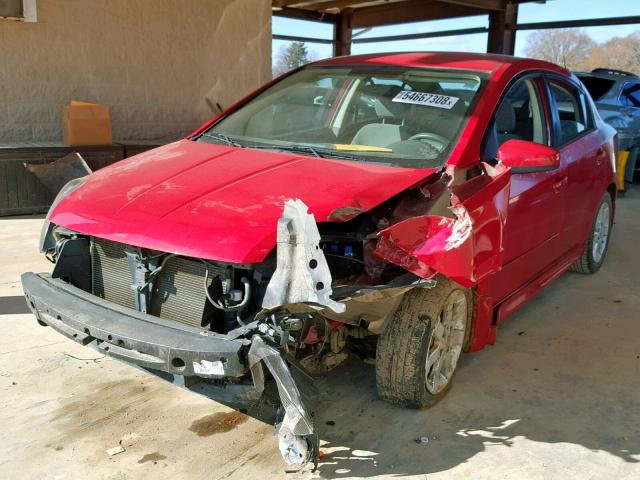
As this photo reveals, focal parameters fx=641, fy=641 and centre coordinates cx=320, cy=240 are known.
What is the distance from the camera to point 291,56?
21.2 m

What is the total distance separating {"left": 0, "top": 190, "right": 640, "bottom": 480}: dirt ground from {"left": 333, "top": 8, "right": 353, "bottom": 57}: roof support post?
1566 centimetres

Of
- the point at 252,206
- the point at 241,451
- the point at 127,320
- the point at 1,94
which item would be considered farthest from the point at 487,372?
the point at 1,94

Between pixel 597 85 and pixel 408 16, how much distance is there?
7.62m

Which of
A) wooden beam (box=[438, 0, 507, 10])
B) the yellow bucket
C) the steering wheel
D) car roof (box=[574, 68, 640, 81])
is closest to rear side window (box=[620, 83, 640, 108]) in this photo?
car roof (box=[574, 68, 640, 81])

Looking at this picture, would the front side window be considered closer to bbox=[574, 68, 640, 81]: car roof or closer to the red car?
the red car

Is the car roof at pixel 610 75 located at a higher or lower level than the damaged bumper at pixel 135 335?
higher

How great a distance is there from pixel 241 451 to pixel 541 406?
158cm

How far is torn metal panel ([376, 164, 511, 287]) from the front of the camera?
2641mm

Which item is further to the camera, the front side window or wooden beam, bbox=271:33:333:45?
wooden beam, bbox=271:33:333:45

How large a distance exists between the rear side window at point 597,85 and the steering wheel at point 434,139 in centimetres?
785

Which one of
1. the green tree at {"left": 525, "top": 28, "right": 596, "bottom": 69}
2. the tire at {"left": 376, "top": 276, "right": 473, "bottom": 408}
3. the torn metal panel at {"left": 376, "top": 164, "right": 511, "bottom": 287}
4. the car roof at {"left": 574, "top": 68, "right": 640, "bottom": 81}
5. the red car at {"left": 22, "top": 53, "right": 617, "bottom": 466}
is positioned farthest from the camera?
the green tree at {"left": 525, "top": 28, "right": 596, "bottom": 69}

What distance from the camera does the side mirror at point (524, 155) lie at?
3289 mm

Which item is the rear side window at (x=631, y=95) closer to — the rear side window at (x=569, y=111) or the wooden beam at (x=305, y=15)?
the rear side window at (x=569, y=111)

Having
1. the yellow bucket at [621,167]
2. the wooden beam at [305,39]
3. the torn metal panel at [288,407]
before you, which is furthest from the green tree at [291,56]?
the torn metal panel at [288,407]
